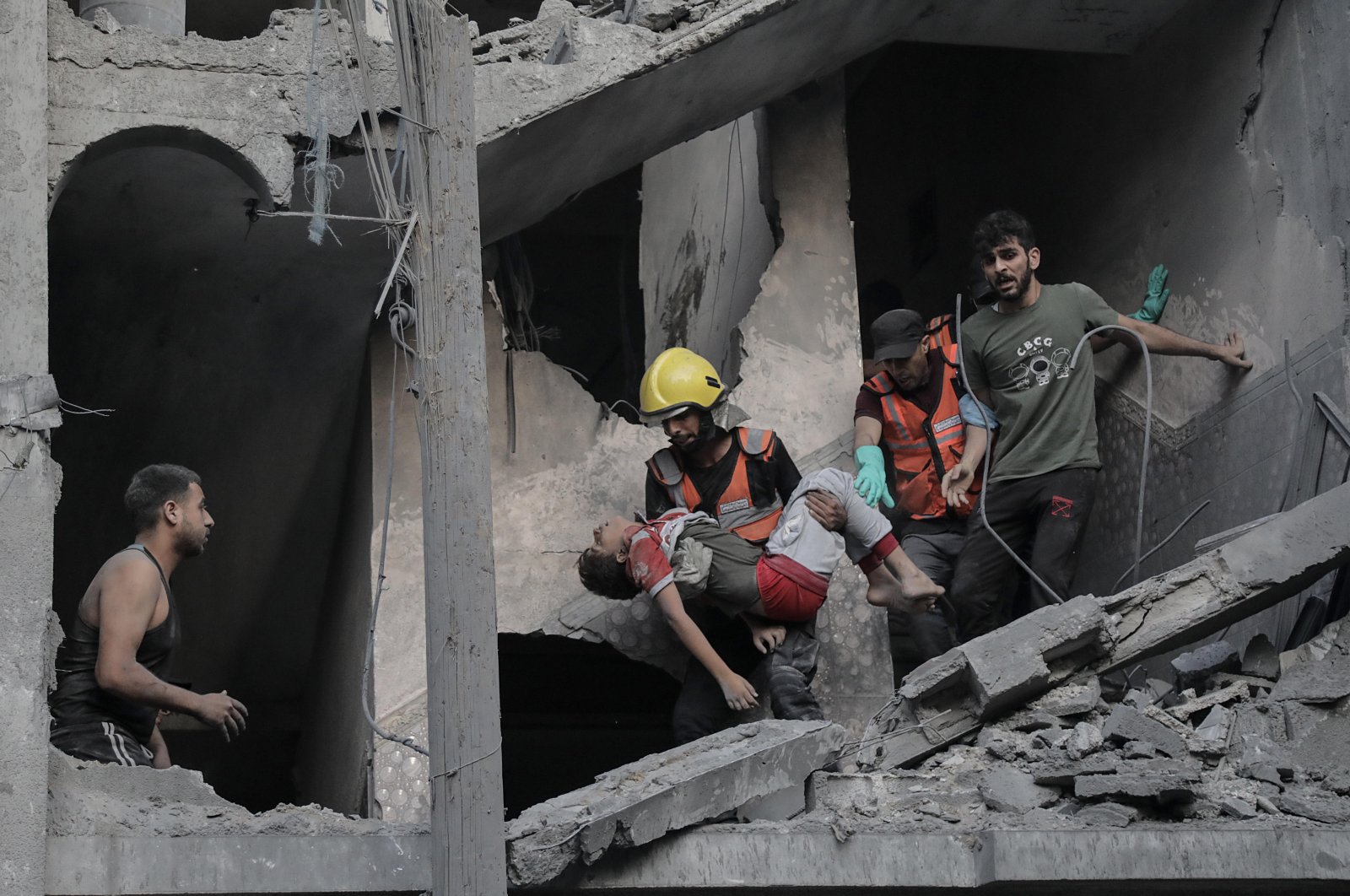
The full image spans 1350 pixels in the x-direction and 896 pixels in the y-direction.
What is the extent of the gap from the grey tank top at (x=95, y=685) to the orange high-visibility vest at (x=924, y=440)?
316cm

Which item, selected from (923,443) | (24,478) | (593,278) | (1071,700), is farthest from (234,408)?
(593,278)

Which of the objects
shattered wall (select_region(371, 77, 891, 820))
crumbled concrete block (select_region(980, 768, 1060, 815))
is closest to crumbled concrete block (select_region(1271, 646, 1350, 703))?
crumbled concrete block (select_region(980, 768, 1060, 815))

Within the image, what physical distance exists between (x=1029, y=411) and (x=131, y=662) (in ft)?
12.5

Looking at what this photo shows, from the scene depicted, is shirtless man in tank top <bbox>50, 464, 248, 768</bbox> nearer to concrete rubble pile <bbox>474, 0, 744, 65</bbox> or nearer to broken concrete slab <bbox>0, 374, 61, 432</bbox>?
broken concrete slab <bbox>0, 374, 61, 432</bbox>

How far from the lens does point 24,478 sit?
580cm

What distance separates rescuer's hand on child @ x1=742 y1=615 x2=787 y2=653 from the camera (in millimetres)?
6859

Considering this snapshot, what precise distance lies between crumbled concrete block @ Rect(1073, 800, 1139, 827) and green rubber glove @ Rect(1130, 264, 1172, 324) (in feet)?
10.4

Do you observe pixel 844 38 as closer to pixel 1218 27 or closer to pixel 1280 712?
pixel 1218 27

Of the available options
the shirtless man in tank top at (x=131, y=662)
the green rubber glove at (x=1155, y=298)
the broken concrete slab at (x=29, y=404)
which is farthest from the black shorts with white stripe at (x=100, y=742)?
the green rubber glove at (x=1155, y=298)

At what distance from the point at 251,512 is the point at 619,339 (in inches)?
227

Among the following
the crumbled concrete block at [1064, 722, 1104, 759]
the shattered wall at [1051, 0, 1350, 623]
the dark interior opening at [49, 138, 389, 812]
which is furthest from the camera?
the shattered wall at [1051, 0, 1350, 623]

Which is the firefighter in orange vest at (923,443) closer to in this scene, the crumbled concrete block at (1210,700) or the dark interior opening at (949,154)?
the crumbled concrete block at (1210,700)

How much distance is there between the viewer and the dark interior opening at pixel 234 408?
24.2 feet

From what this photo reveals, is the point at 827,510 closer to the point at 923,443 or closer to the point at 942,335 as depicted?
the point at 923,443
